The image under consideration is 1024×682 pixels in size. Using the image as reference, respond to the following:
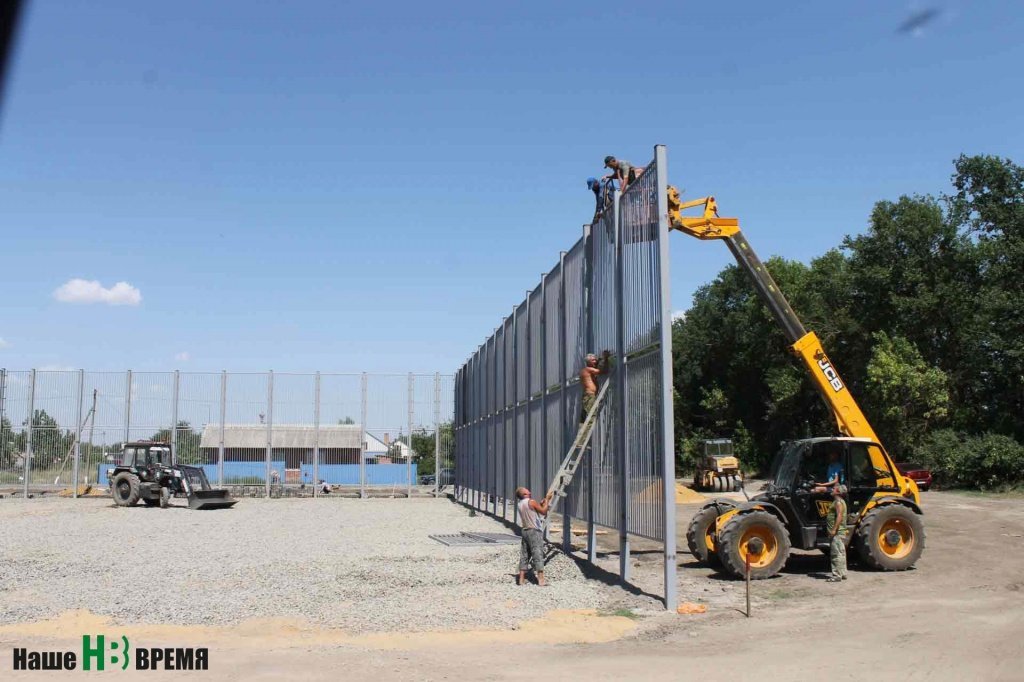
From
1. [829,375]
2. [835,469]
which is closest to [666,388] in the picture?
[835,469]

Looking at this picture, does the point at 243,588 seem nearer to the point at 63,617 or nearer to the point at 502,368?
the point at 63,617

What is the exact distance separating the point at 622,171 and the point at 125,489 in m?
24.0

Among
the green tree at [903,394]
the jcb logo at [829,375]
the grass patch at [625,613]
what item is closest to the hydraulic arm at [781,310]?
the jcb logo at [829,375]

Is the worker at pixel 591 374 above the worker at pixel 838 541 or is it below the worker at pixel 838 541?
above

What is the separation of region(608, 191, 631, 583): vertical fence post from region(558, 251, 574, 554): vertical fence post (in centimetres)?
246

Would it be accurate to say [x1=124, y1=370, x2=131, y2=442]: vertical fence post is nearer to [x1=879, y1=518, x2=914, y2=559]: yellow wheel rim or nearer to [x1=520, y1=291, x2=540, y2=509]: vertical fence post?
[x1=520, y1=291, x2=540, y2=509]: vertical fence post

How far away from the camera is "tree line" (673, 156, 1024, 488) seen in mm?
37781

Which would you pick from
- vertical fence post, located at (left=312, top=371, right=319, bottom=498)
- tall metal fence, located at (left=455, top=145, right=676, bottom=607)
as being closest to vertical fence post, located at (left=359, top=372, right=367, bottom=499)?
vertical fence post, located at (left=312, top=371, right=319, bottom=498)

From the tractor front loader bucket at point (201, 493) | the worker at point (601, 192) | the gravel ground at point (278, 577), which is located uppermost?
the worker at point (601, 192)

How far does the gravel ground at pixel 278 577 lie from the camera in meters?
10.4

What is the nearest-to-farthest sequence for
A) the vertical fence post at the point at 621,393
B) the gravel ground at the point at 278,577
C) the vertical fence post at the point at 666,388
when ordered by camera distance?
1. the gravel ground at the point at 278,577
2. the vertical fence post at the point at 666,388
3. the vertical fence post at the point at 621,393

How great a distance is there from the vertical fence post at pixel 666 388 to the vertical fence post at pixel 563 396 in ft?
14.0

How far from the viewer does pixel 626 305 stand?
Result: 12930 millimetres

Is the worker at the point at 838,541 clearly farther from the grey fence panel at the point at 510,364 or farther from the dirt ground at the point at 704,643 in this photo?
the grey fence panel at the point at 510,364
